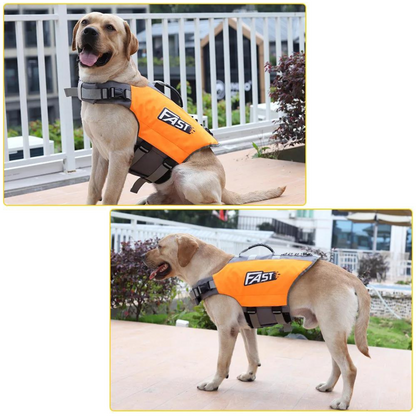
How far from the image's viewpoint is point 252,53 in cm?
547

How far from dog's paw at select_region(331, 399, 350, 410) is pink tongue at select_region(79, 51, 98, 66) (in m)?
2.34

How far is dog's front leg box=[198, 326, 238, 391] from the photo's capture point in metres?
3.62

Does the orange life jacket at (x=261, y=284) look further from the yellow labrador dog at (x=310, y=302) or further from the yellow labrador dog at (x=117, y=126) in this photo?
the yellow labrador dog at (x=117, y=126)

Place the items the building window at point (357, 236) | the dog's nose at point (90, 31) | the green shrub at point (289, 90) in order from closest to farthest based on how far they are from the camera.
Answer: the dog's nose at point (90, 31) → the green shrub at point (289, 90) → the building window at point (357, 236)

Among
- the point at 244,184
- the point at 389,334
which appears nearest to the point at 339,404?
the point at 244,184

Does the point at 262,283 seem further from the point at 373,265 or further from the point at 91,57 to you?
the point at 373,265

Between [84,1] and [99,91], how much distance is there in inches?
22.0

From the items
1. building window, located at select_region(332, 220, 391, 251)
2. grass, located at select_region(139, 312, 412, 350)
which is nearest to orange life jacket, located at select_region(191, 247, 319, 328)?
grass, located at select_region(139, 312, 412, 350)

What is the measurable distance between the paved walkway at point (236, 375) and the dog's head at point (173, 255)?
0.73 m

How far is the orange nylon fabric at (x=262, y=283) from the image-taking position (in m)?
3.43

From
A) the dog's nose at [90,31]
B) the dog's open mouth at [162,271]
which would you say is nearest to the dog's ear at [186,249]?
the dog's open mouth at [162,271]

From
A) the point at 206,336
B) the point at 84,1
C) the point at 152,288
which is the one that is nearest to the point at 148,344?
the point at 206,336

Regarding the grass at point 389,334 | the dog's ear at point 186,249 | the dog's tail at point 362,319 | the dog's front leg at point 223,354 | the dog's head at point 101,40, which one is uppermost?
the dog's head at point 101,40

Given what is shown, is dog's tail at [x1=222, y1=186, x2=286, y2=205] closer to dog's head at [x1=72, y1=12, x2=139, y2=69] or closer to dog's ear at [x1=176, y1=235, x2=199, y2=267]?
dog's ear at [x1=176, y1=235, x2=199, y2=267]
